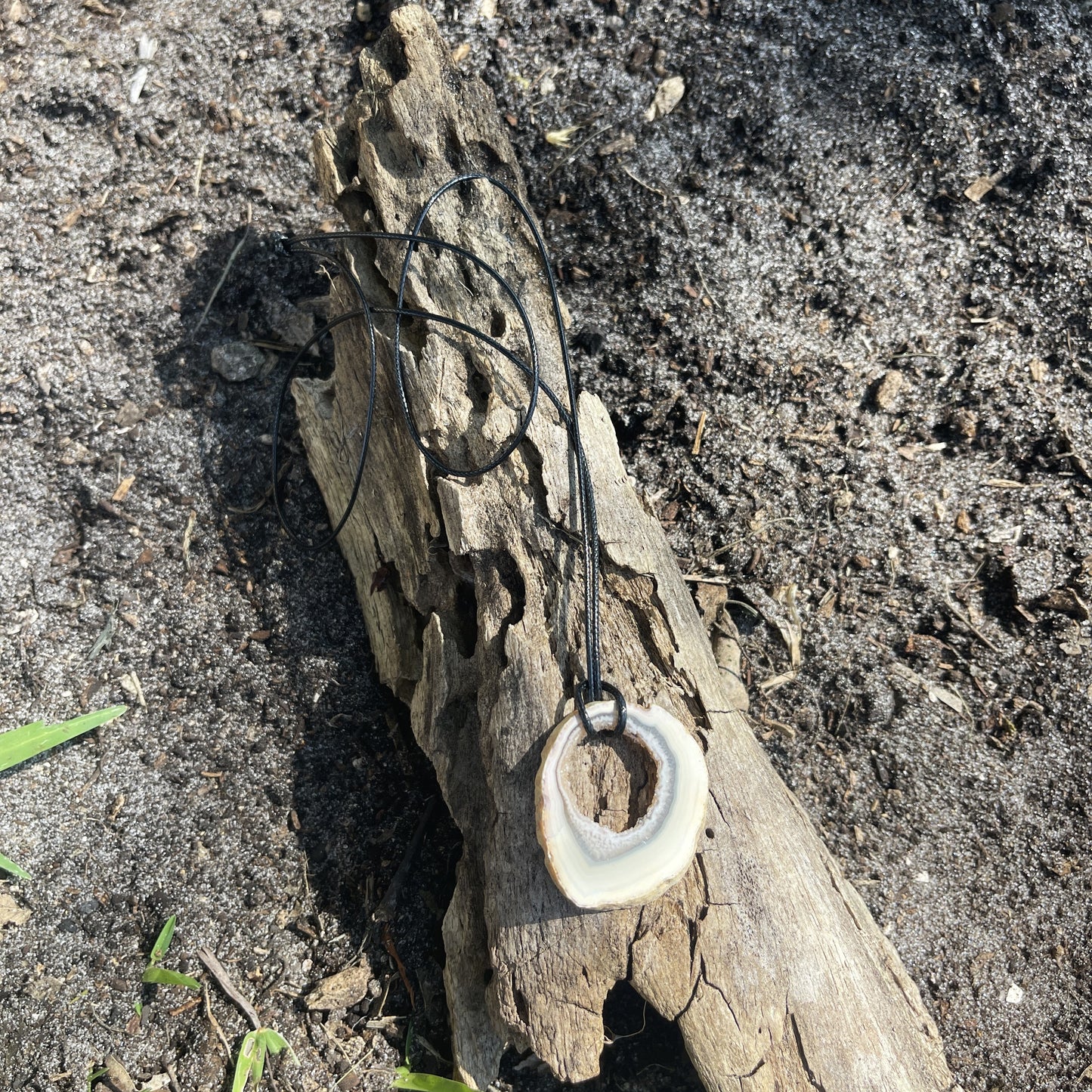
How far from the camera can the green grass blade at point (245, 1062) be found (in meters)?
1.93

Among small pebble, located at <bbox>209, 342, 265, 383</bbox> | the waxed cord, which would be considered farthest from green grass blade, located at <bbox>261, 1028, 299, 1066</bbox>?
small pebble, located at <bbox>209, 342, 265, 383</bbox>

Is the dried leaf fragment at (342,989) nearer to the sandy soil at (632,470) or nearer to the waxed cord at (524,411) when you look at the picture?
the sandy soil at (632,470)

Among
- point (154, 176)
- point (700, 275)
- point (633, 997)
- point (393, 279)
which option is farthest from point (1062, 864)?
point (154, 176)

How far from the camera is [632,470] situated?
96.3 inches

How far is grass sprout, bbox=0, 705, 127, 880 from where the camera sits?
2.09 metres

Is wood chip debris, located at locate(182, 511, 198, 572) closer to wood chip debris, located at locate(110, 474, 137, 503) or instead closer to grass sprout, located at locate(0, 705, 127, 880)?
wood chip debris, located at locate(110, 474, 137, 503)

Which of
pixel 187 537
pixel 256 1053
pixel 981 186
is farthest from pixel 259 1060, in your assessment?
pixel 981 186

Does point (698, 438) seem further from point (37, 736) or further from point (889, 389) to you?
point (37, 736)

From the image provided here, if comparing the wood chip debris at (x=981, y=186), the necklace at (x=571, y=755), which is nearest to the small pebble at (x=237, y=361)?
the necklace at (x=571, y=755)

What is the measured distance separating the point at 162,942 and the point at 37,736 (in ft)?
2.06

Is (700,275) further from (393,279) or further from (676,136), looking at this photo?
(393,279)

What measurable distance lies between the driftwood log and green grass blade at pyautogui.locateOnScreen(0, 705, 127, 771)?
0.80m

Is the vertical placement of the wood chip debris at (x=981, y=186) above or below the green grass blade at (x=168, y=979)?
above

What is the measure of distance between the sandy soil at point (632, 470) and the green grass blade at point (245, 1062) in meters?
0.08
